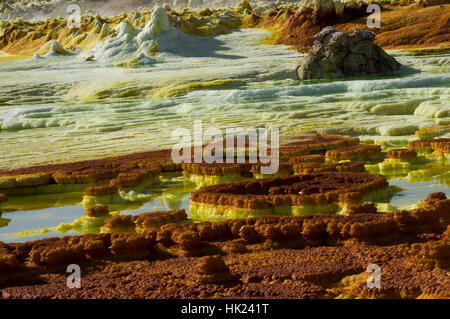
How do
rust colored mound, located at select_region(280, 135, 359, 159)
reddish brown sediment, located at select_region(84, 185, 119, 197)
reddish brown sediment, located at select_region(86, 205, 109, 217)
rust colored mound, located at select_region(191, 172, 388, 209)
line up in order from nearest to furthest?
rust colored mound, located at select_region(191, 172, 388, 209) → reddish brown sediment, located at select_region(86, 205, 109, 217) → reddish brown sediment, located at select_region(84, 185, 119, 197) → rust colored mound, located at select_region(280, 135, 359, 159)

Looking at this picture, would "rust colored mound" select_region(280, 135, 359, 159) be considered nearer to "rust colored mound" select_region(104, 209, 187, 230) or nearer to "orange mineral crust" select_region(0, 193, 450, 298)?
"rust colored mound" select_region(104, 209, 187, 230)

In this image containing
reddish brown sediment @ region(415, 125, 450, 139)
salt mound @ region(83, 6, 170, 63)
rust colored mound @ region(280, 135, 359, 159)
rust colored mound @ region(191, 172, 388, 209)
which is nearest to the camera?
rust colored mound @ region(191, 172, 388, 209)

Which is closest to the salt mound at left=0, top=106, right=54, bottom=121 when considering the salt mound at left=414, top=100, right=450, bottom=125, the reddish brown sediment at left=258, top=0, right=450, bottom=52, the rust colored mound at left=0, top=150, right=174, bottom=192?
the rust colored mound at left=0, top=150, right=174, bottom=192

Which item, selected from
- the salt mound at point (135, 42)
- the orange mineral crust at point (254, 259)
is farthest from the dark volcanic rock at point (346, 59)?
the orange mineral crust at point (254, 259)

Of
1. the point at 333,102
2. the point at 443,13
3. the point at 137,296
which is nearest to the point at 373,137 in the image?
the point at 333,102

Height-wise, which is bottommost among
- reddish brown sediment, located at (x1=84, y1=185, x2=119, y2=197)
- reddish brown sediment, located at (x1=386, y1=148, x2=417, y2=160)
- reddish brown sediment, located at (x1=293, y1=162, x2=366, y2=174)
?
reddish brown sediment, located at (x1=84, y1=185, x2=119, y2=197)

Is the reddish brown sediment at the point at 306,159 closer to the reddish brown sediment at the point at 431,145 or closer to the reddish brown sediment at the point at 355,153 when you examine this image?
the reddish brown sediment at the point at 355,153

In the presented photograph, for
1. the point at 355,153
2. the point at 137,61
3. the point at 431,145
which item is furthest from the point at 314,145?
the point at 137,61
